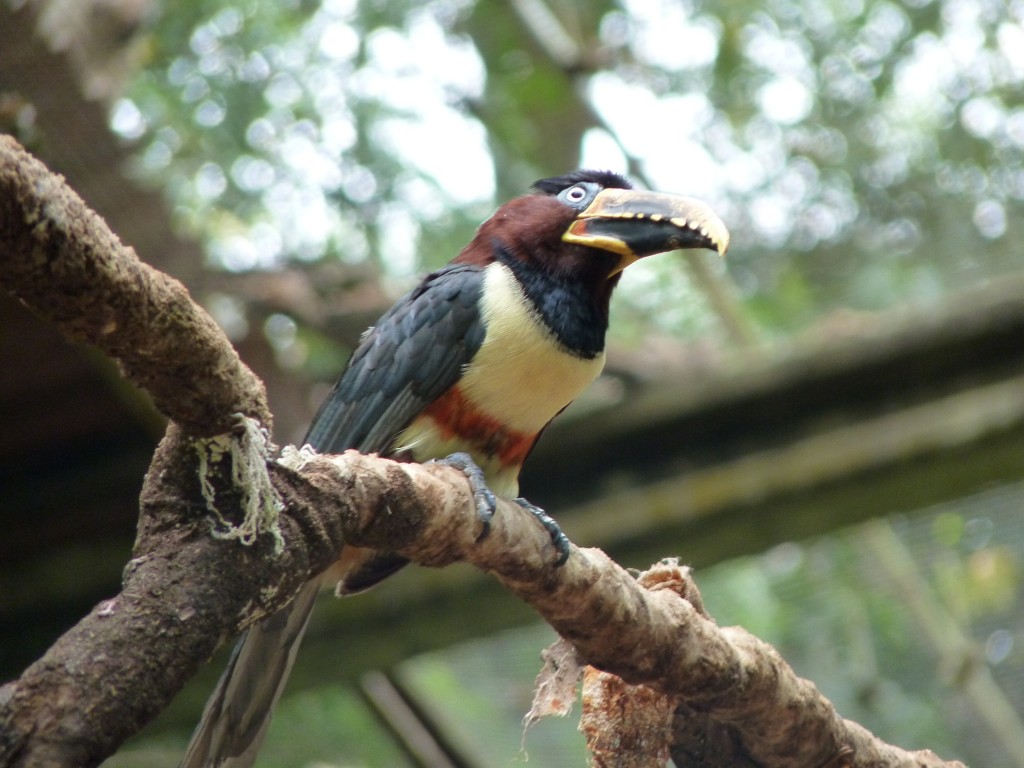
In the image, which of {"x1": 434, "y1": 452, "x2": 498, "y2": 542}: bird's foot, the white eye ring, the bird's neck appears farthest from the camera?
the white eye ring

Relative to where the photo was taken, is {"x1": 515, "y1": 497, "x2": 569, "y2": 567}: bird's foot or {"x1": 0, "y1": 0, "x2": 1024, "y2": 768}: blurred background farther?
{"x1": 0, "y1": 0, "x2": 1024, "y2": 768}: blurred background

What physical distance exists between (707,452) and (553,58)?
6.34 feet

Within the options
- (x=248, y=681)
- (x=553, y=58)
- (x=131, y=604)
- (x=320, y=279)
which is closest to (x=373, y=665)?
(x=320, y=279)

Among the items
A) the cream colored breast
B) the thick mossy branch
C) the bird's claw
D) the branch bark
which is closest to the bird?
the cream colored breast

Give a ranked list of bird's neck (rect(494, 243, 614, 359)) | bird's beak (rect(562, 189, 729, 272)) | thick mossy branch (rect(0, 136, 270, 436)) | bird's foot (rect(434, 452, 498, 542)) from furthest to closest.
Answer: bird's neck (rect(494, 243, 614, 359))
bird's beak (rect(562, 189, 729, 272))
bird's foot (rect(434, 452, 498, 542))
thick mossy branch (rect(0, 136, 270, 436))

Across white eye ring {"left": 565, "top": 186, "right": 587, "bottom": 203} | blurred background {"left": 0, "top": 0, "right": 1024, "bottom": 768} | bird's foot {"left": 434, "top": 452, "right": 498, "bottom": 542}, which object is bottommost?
blurred background {"left": 0, "top": 0, "right": 1024, "bottom": 768}

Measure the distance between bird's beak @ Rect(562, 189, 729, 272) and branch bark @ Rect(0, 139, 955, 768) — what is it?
1066 millimetres

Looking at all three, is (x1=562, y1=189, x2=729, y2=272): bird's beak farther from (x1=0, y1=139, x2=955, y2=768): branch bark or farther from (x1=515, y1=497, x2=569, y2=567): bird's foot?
(x1=0, y1=139, x2=955, y2=768): branch bark

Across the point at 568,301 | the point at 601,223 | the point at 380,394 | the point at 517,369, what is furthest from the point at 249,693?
the point at 601,223

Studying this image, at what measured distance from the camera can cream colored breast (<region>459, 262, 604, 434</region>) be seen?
3535 mm

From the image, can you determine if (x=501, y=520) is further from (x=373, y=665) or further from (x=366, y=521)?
(x=373, y=665)

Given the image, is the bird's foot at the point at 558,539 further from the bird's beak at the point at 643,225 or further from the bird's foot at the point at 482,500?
the bird's beak at the point at 643,225

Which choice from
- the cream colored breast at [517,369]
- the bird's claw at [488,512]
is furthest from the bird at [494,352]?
the bird's claw at [488,512]

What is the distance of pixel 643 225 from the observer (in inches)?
144
